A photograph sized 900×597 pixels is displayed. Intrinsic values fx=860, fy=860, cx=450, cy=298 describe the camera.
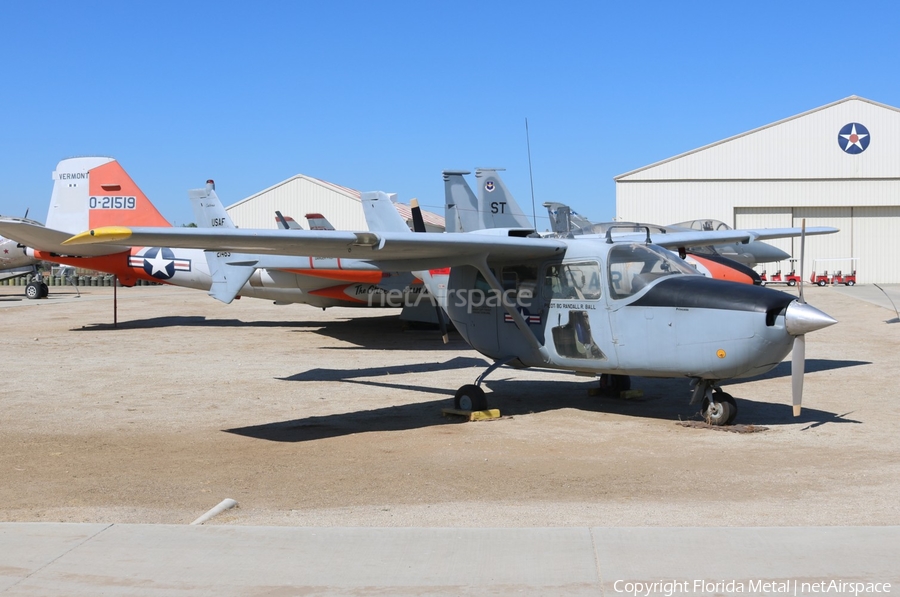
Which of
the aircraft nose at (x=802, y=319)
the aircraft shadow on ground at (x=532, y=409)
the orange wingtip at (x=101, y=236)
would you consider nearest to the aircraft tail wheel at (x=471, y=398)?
the aircraft shadow on ground at (x=532, y=409)

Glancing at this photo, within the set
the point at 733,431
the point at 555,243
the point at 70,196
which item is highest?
the point at 70,196

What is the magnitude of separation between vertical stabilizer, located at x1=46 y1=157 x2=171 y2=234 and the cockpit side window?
50.6 ft

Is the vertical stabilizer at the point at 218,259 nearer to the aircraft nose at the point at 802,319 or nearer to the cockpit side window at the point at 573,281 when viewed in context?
the cockpit side window at the point at 573,281

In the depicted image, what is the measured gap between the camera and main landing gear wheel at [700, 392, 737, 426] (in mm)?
9625

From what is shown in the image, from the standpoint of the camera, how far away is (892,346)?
1700 cm

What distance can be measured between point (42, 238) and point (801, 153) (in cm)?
4147

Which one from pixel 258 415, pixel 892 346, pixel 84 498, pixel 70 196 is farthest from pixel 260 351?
pixel 892 346

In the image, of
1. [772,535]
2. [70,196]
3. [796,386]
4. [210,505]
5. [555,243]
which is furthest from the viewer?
[70,196]

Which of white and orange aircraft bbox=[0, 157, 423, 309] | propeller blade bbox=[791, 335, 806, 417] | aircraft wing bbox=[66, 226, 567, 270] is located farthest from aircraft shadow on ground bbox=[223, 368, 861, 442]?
white and orange aircraft bbox=[0, 157, 423, 309]

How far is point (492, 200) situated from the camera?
25.3 m

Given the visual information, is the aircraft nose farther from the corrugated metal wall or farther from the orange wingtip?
the corrugated metal wall

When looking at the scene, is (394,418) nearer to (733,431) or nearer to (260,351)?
(733,431)

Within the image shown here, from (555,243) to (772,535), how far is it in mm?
5266

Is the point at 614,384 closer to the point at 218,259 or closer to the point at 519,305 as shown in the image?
the point at 519,305
